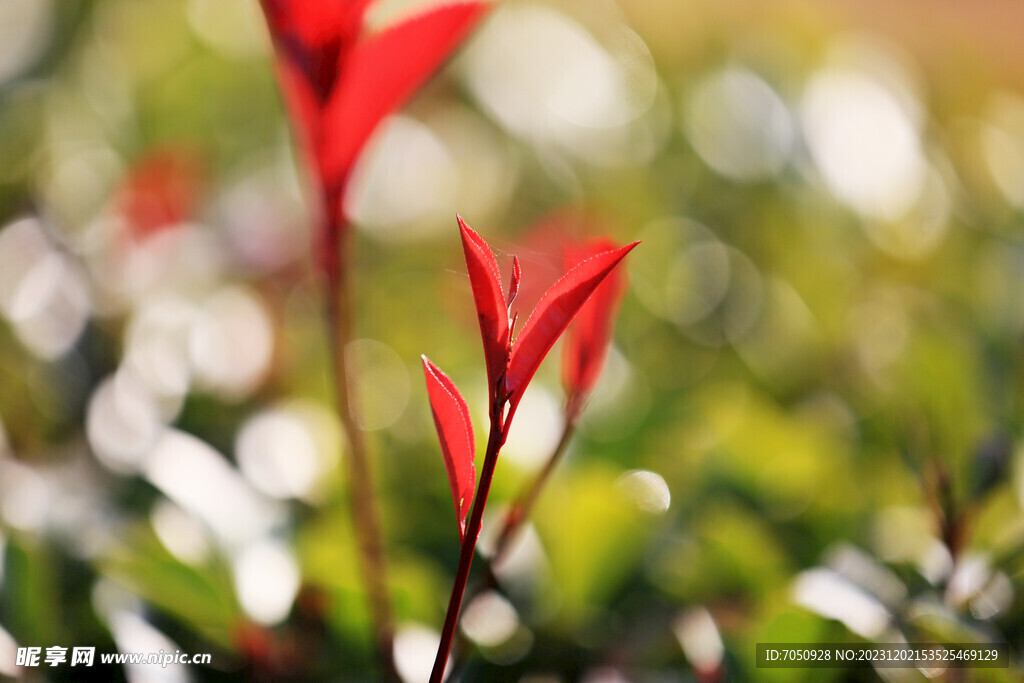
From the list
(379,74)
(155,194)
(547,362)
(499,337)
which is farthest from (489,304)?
(155,194)

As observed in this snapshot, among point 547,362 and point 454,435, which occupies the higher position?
point 454,435

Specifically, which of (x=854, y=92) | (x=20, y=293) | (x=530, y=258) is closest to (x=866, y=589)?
(x=530, y=258)

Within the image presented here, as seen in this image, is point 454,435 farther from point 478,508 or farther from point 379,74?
point 379,74

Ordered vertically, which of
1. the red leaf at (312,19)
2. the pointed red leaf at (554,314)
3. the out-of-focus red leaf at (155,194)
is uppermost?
the red leaf at (312,19)

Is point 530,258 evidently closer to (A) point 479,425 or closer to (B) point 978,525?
(A) point 479,425

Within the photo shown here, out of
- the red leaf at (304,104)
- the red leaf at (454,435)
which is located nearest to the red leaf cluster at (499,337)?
the red leaf at (454,435)

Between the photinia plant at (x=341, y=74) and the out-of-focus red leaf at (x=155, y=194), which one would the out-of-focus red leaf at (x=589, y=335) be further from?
the out-of-focus red leaf at (x=155, y=194)
